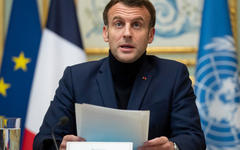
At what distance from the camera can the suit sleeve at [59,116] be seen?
86.4 inches

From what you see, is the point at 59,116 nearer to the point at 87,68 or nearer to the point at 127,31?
the point at 87,68

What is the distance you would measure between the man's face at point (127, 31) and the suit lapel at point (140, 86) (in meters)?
0.12

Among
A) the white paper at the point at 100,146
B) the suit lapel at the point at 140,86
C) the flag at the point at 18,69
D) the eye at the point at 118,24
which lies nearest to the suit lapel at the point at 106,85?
the suit lapel at the point at 140,86

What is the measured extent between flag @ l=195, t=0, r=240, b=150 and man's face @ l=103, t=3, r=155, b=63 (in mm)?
1469

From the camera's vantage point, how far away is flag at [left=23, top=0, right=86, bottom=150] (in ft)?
13.2

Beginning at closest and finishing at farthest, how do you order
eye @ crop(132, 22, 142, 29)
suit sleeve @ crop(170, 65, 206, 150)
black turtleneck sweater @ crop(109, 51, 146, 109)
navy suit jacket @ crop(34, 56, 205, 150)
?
suit sleeve @ crop(170, 65, 206, 150) → navy suit jacket @ crop(34, 56, 205, 150) → eye @ crop(132, 22, 142, 29) → black turtleneck sweater @ crop(109, 51, 146, 109)

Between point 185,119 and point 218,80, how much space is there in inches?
60.4

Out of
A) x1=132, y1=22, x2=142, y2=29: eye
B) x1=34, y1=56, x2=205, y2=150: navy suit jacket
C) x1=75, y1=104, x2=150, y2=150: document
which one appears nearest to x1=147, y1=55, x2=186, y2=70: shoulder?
x1=34, y1=56, x2=205, y2=150: navy suit jacket

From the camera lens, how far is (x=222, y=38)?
3814 mm

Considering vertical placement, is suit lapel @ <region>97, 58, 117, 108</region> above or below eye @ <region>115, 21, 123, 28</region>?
below

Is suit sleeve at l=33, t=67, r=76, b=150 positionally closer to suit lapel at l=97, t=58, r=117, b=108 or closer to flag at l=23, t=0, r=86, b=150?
suit lapel at l=97, t=58, r=117, b=108

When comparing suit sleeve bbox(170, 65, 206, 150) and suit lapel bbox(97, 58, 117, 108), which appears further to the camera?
suit lapel bbox(97, 58, 117, 108)

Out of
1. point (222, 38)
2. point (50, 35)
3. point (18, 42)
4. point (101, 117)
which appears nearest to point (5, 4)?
point (18, 42)

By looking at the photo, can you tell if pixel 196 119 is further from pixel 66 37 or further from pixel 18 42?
pixel 18 42
